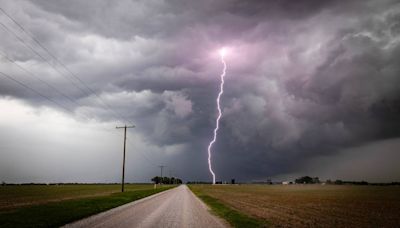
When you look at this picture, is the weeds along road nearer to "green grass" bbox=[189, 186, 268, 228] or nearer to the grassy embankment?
"green grass" bbox=[189, 186, 268, 228]

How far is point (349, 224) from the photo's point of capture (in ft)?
70.9

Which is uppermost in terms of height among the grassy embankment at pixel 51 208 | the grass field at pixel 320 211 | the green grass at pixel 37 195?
the green grass at pixel 37 195

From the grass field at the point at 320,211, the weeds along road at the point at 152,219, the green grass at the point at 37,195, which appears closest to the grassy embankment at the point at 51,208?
the green grass at the point at 37,195

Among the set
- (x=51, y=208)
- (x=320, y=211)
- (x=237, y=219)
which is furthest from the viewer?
(x=320, y=211)

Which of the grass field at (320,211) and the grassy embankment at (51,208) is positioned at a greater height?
the grassy embankment at (51,208)

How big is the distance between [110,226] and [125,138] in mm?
50784

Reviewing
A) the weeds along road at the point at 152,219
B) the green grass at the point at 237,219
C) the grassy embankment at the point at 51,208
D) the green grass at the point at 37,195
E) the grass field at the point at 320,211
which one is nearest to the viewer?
the weeds along road at the point at 152,219

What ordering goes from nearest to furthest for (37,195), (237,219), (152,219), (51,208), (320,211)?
(152,219), (237,219), (51,208), (320,211), (37,195)

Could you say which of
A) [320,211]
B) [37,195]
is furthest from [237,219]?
[37,195]

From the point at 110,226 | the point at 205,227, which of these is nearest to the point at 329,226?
the point at 205,227

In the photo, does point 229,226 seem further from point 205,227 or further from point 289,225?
point 289,225

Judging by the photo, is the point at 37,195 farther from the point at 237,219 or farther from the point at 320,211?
the point at 237,219

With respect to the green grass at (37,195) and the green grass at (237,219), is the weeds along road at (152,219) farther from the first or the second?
the green grass at (37,195)

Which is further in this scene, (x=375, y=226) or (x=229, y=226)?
(x=375, y=226)
